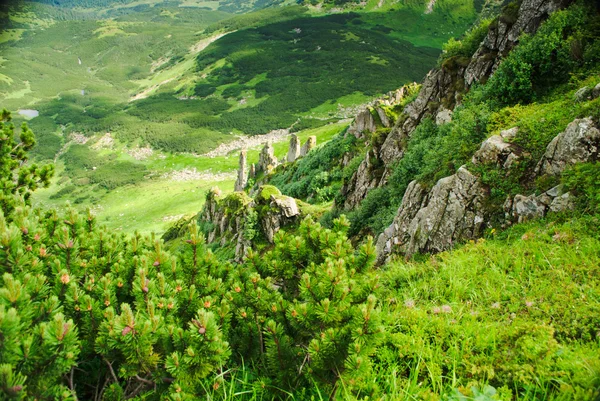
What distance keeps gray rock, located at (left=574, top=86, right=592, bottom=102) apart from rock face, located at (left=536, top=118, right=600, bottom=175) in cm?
235

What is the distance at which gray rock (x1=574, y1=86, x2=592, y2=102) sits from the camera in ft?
34.0

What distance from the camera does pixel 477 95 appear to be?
16.0m

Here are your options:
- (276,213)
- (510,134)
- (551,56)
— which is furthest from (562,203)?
(276,213)

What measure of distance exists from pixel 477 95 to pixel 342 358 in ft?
52.9

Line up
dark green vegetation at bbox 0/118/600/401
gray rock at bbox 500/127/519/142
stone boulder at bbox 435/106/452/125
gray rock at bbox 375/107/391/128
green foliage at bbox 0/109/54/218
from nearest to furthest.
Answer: dark green vegetation at bbox 0/118/600/401, gray rock at bbox 500/127/519/142, green foliage at bbox 0/109/54/218, stone boulder at bbox 435/106/452/125, gray rock at bbox 375/107/391/128

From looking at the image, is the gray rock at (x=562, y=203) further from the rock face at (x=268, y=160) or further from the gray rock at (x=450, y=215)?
the rock face at (x=268, y=160)

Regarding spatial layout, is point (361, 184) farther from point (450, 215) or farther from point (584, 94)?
point (584, 94)

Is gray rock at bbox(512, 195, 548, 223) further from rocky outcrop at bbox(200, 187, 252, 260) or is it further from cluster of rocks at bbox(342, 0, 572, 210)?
rocky outcrop at bbox(200, 187, 252, 260)

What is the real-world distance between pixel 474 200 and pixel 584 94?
480cm

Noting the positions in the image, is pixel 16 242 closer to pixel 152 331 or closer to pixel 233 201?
pixel 152 331

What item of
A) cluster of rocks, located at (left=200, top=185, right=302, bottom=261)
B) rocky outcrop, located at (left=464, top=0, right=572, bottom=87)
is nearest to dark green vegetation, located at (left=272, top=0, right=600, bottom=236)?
rocky outcrop, located at (left=464, top=0, right=572, bottom=87)

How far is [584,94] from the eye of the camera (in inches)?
414

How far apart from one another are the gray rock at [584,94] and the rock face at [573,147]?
2346mm

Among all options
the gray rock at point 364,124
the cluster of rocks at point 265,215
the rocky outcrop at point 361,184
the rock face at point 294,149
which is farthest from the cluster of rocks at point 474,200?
the rock face at point 294,149
